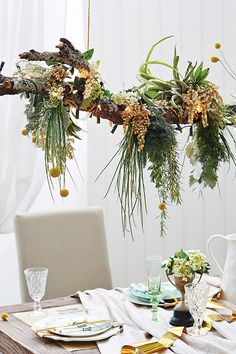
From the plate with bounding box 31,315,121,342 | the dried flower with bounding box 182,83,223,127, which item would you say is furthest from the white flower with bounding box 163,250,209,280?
the dried flower with bounding box 182,83,223,127

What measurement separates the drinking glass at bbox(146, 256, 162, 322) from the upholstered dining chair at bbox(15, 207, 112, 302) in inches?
27.6

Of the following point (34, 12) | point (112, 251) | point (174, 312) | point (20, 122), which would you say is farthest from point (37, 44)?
point (174, 312)

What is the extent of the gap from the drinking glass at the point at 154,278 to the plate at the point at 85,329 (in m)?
0.15

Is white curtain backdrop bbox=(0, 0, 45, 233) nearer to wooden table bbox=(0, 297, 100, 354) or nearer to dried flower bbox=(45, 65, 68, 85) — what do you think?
wooden table bbox=(0, 297, 100, 354)

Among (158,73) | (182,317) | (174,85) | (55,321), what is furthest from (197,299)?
(158,73)

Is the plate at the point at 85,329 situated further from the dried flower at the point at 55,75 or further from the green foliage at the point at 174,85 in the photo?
the dried flower at the point at 55,75

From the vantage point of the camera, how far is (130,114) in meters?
1.41

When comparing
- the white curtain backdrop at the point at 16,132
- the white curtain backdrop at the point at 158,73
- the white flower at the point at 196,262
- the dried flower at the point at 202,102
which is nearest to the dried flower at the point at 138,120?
the dried flower at the point at 202,102

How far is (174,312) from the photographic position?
6.64 ft

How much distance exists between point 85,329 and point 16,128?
150cm

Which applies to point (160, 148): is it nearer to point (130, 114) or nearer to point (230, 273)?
point (130, 114)

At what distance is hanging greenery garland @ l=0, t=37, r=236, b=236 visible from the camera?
1292 millimetres

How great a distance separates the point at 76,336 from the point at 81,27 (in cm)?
200

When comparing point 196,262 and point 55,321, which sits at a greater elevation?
point 196,262
